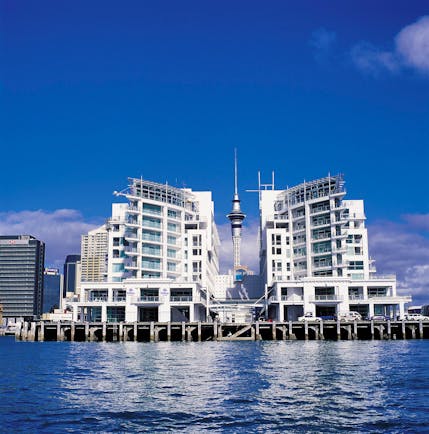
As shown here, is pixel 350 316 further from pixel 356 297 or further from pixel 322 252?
pixel 322 252

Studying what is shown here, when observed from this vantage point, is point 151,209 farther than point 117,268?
Yes

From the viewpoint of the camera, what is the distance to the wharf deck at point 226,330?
88562mm

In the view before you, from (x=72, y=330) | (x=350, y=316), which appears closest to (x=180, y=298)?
(x=72, y=330)

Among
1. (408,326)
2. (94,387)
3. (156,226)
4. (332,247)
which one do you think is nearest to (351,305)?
(332,247)

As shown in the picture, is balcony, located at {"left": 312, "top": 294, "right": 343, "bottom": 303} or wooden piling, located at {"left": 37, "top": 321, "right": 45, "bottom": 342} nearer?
wooden piling, located at {"left": 37, "top": 321, "right": 45, "bottom": 342}

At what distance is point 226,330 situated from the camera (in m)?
96.2

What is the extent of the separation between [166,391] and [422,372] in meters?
19.0

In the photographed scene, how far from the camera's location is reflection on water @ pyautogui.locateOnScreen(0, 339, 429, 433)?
25.5 meters

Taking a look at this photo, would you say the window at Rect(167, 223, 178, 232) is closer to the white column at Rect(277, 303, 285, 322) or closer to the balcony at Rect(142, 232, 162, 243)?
the balcony at Rect(142, 232, 162, 243)

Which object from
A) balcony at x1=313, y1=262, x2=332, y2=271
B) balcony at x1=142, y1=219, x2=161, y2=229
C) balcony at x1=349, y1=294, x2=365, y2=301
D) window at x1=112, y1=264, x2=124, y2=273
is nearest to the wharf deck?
balcony at x1=349, y1=294, x2=365, y2=301

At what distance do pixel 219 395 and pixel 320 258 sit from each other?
8705 cm

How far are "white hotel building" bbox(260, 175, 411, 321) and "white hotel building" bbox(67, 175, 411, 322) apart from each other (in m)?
0.18

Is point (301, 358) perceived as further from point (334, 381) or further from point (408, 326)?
point (408, 326)

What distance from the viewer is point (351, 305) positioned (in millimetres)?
110500
